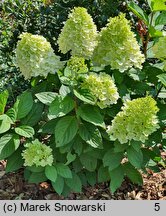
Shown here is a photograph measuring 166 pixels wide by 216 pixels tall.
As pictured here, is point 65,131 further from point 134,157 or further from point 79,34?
point 79,34

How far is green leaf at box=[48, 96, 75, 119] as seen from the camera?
8.18ft

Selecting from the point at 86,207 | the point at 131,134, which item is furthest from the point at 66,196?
the point at 131,134

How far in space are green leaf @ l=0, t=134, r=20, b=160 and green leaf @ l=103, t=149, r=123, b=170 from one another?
1.68ft

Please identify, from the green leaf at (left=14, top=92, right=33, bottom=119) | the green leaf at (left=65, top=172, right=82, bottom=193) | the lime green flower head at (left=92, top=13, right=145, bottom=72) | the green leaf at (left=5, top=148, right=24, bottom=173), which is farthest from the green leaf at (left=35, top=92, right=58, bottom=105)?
the green leaf at (left=65, top=172, right=82, bottom=193)

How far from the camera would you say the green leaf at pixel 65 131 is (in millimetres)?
2559

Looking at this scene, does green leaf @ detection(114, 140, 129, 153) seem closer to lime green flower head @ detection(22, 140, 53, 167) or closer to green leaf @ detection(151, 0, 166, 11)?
lime green flower head @ detection(22, 140, 53, 167)

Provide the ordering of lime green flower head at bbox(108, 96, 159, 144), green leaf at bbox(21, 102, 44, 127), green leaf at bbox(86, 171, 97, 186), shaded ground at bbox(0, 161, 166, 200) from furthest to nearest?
shaded ground at bbox(0, 161, 166, 200) → green leaf at bbox(86, 171, 97, 186) → green leaf at bbox(21, 102, 44, 127) → lime green flower head at bbox(108, 96, 159, 144)

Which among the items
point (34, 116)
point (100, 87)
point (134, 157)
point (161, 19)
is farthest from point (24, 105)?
point (161, 19)

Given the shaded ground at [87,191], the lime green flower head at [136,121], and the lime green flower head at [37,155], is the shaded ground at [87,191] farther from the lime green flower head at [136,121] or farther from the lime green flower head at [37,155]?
the lime green flower head at [136,121]

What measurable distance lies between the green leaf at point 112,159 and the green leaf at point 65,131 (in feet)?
0.91

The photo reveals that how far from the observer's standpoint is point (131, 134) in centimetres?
246

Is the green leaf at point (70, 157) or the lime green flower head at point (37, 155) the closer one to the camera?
the lime green flower head at point (37, 155)

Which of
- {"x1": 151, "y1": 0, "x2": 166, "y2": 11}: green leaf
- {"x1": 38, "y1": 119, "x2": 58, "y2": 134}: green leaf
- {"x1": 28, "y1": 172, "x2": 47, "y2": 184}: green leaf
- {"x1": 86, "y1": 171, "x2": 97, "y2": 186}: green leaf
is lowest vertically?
{"x1": 86, "y1": 171, "x2": 97, "y2": 186}: green leaf

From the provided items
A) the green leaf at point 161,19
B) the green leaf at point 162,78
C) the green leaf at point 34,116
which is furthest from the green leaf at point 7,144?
the green leaf at point 161,19
